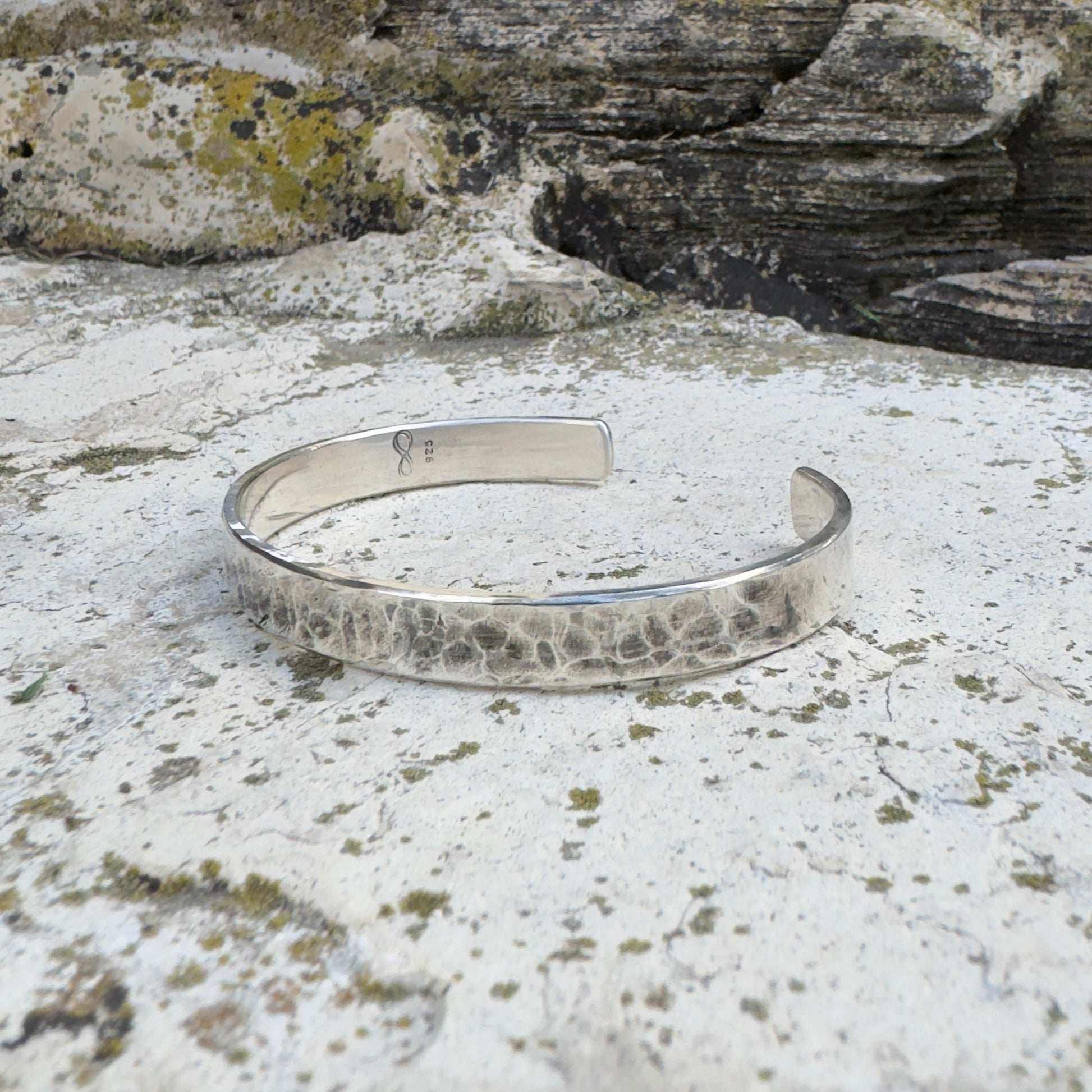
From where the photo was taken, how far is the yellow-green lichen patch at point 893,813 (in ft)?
2.43

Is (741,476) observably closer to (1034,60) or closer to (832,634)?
(832,634)

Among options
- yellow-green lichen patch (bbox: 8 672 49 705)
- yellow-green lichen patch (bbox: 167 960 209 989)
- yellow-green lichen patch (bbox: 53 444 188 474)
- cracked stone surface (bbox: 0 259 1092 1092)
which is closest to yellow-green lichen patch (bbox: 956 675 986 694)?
cracked stone surface (bbox: 0 259 1092 1092)

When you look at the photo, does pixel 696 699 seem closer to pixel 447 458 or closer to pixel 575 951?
pixel 575 951

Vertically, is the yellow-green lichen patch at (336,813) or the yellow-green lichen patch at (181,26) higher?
the yellow-green lichen patch at (181,26)

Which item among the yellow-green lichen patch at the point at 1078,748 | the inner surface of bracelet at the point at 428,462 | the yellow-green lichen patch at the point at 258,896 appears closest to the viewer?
the yellow-green lichen patch at the point at 258,896

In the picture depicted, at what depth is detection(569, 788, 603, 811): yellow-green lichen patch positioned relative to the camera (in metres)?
0.77

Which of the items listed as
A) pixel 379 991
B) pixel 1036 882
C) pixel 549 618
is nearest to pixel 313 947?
pixel 379 991

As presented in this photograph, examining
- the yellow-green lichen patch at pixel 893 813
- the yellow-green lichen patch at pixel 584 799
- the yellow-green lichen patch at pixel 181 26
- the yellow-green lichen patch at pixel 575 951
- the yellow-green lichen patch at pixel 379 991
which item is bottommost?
the yellow-green lichen patch at pixel 893 813

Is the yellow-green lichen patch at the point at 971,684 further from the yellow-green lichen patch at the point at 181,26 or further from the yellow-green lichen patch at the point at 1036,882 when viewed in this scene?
the yellow-green lichen patch at the point at 181,26

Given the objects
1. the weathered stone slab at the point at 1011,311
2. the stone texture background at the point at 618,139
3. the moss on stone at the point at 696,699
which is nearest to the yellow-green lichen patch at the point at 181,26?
the stone texture background at the point at 618,139

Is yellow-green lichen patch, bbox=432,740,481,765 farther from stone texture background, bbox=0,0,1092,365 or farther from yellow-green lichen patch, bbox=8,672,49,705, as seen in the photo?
stone texture background, bbox=0,0,1092,365

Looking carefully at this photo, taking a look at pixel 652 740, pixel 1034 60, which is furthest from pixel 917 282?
pixel 652 740

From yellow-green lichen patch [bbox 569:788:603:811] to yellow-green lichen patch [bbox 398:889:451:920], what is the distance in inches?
4.8

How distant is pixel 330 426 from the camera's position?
5.21ft
